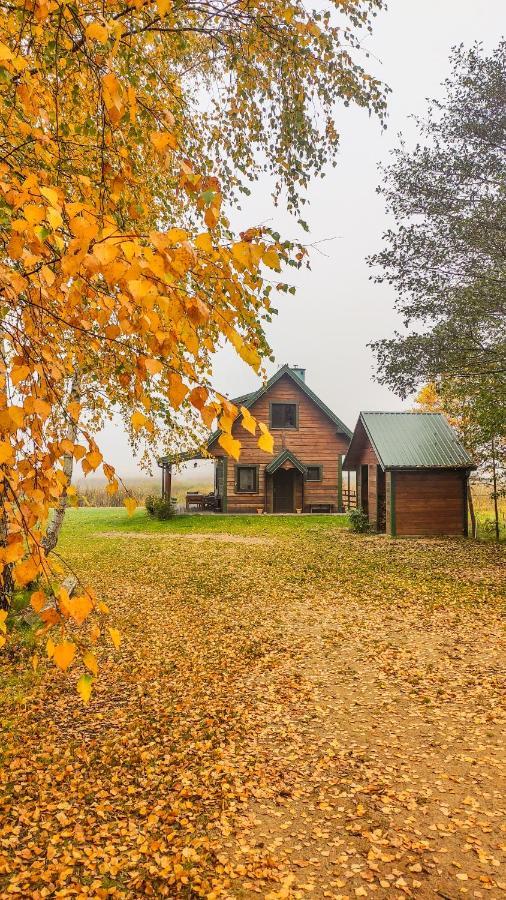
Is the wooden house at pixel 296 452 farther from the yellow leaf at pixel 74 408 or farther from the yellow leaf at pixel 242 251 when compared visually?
the yellow leaf at pixel 242 251

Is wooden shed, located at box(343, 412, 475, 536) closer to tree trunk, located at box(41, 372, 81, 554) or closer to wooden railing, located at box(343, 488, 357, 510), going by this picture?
wooden railing, located at box(343, 488, 357, 510)

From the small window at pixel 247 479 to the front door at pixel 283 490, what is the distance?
1.25 metres

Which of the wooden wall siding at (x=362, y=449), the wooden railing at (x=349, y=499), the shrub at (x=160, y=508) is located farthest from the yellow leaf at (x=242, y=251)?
the wooden railing at (x=349, y=499)

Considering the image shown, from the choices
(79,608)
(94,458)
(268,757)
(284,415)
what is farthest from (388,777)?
(284,415)

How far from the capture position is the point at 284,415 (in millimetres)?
32250

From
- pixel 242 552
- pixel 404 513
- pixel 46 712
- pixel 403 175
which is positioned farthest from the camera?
pixel 404 513

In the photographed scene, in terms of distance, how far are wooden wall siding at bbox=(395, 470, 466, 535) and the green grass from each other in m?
4.16

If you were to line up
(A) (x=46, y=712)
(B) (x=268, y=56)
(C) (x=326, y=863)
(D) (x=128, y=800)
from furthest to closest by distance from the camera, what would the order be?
(A) (x=46, y=712) → (B) (x=268, y=56) → (D) (x=128, y=800) → (C) (x=326, y=863)

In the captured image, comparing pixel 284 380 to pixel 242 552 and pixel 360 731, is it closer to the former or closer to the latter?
pixel 242 552

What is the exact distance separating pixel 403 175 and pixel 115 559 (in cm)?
1515

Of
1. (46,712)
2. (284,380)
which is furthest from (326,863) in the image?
(284,380)

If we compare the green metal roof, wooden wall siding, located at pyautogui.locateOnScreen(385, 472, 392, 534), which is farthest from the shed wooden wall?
the green metal roof

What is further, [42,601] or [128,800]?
[128,800]

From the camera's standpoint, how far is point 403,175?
628 inches
